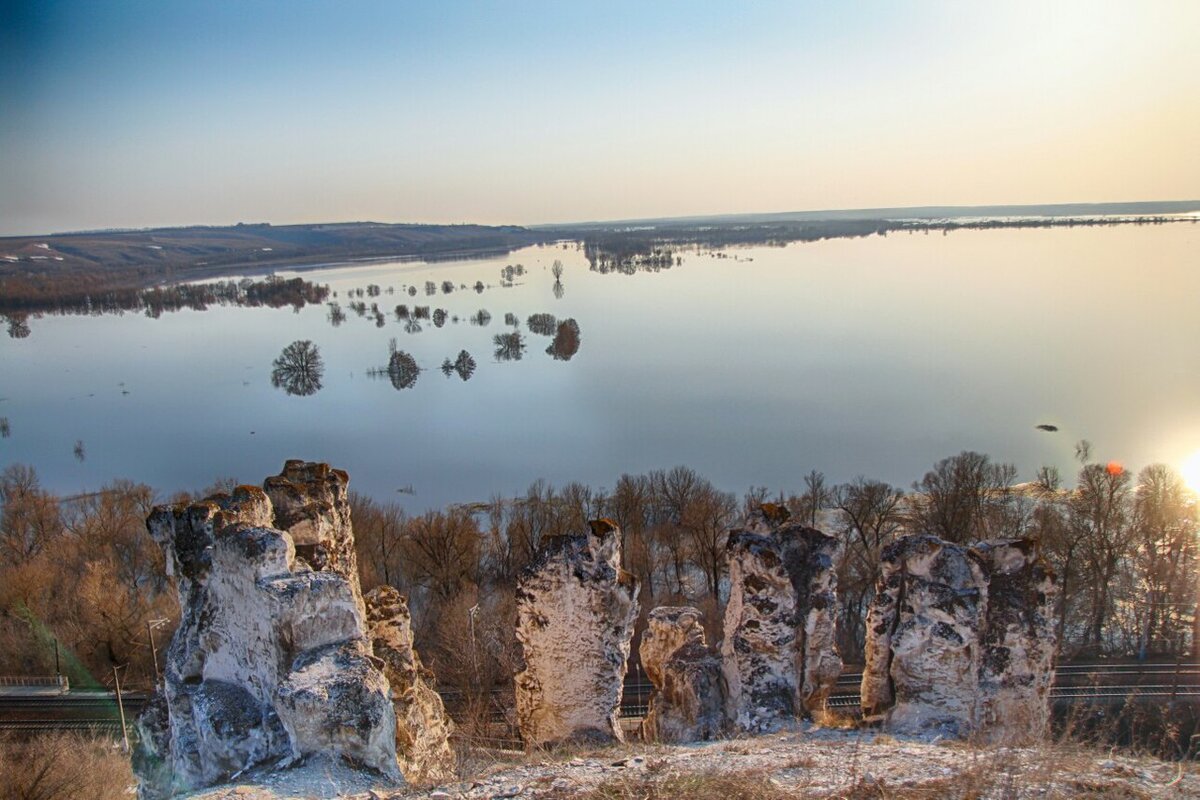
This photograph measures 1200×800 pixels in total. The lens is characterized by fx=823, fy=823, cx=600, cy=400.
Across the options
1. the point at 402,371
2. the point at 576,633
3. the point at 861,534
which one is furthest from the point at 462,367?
the point at 576,633

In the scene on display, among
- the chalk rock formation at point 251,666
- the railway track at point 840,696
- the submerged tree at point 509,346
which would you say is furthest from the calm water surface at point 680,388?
the chalk rock formation at point 251,666

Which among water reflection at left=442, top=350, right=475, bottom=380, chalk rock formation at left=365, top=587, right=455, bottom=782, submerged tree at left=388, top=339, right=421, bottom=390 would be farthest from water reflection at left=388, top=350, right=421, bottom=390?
chalk rock formation at left=365, top=587, right=455, bottom=782

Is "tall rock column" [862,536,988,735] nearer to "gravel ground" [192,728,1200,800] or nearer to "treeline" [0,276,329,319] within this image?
"gravel ground" [192,728,1200,800]

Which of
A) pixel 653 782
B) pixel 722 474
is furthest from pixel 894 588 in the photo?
pixel 722 474

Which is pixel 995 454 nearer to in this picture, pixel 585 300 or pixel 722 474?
pixel 722 474

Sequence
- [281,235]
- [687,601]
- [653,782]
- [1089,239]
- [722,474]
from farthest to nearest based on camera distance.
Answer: [281,235], [1089,239], [722,474], [687,601], [653,782]

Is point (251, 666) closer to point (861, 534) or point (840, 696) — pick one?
point (840, 696)
